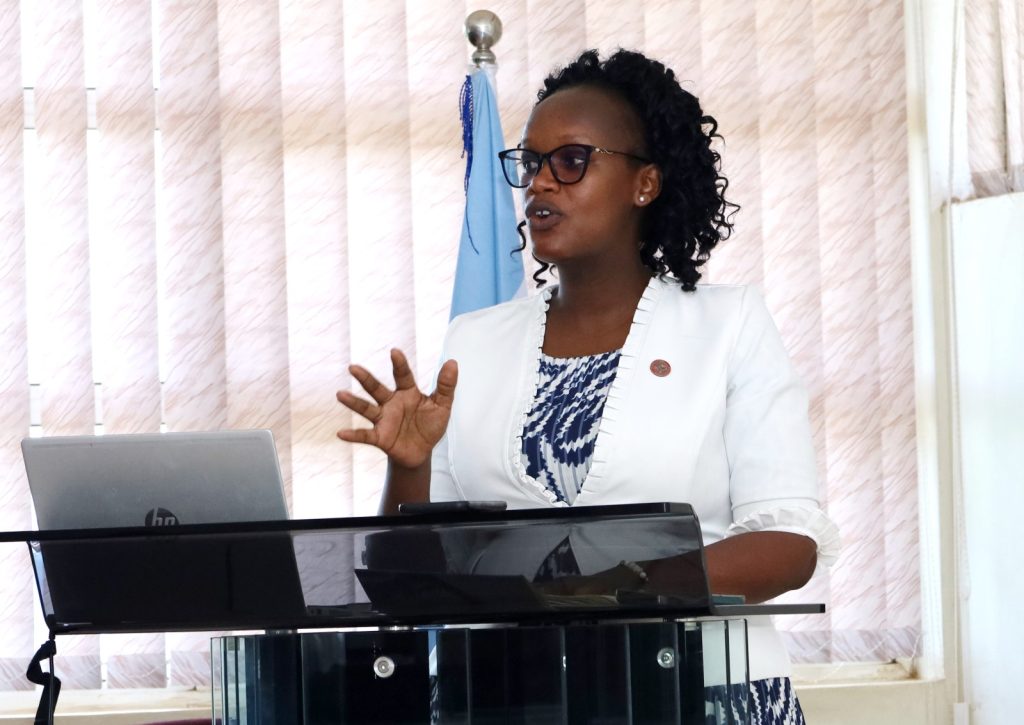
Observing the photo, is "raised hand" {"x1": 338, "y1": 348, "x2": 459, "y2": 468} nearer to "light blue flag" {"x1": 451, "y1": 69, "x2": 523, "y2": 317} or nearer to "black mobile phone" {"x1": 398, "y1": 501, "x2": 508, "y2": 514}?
"black mobile phone" {"x1": 398, "y1": 501, "x2": 508, "y2": 514}

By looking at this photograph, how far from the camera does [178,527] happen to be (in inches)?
A: 48.2

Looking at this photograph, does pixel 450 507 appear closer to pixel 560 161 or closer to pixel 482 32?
pixel 560 161

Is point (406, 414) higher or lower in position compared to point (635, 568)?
higher

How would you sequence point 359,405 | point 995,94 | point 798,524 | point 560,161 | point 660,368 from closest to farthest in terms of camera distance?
point 359,405, point 798,524, point 660,368, point 560,161, point 995,94

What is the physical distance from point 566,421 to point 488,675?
72cm

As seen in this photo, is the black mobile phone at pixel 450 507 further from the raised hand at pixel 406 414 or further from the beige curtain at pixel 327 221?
the beige curtain at pixel 327 221

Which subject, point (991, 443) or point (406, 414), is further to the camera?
point (991, 443)

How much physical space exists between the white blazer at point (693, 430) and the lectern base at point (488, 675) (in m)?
0.51

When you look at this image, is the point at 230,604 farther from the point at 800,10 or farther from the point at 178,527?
the point at 800,10

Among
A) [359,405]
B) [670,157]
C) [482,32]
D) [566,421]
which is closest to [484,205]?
[482,32]

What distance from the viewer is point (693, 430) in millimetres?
1770

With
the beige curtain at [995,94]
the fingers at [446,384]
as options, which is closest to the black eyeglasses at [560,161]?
the fingers at [446,384]

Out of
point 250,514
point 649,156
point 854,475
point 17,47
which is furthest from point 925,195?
point 250,514

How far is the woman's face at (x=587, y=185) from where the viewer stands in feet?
6.38
